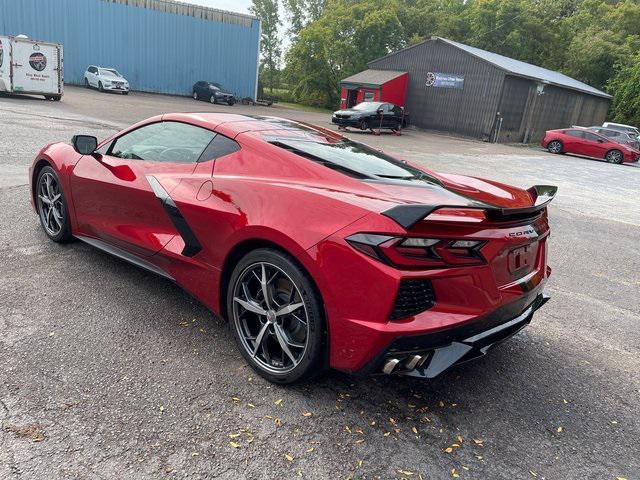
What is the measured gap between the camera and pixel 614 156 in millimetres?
24141

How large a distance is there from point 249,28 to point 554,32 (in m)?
30.7

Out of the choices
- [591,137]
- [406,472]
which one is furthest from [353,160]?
[591,137]

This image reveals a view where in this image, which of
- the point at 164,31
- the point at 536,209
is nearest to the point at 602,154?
the point at 536,209

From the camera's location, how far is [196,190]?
3182 mm

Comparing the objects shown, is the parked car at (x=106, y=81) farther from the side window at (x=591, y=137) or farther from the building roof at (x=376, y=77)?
the side window at (x=591, y=137)

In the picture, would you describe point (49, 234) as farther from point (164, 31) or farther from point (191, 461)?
point (164, 31)

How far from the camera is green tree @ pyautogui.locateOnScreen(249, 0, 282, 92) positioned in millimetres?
60312

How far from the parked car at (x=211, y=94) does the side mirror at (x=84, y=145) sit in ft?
110

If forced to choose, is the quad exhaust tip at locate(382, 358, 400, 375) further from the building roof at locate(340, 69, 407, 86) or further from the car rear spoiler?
the building roof at locate(340, 69, 407, 86)

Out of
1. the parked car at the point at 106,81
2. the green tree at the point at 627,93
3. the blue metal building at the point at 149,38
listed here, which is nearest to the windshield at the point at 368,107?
the parked car at the point at 106,81

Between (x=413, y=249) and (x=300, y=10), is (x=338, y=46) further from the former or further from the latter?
(x=413, y=249)

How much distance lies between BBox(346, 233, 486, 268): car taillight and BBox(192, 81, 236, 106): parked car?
35863 millimetres

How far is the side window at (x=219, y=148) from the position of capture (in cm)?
322

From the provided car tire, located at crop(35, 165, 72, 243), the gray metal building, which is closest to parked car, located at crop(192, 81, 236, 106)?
the gray metal building
